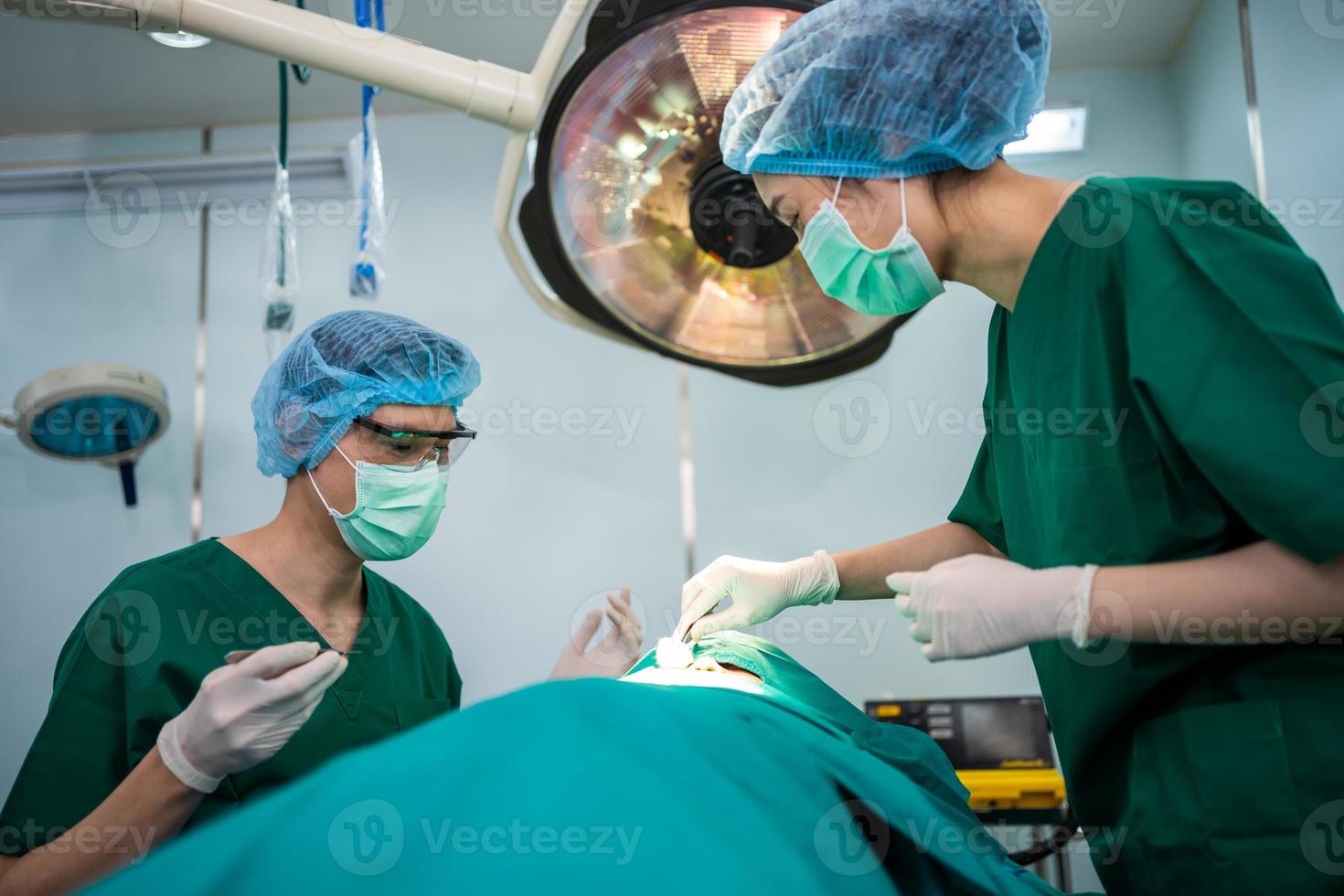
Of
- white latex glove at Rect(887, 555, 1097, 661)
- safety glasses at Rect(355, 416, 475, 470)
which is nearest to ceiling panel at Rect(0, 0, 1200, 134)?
safety glasses at Rect(355, 416, 475, 470)

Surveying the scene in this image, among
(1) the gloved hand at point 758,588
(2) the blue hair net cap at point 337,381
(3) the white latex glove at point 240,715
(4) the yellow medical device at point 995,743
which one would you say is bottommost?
(4) the yellow medical device at point 995,743

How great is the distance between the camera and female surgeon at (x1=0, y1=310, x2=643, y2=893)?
120 centimetres

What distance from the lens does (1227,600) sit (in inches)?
36.3

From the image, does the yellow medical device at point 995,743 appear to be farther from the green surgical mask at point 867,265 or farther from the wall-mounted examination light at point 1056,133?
the wall-mounted examination light at point 1056,133

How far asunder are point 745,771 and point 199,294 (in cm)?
260

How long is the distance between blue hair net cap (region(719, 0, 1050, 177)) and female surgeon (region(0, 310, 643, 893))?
74 cm

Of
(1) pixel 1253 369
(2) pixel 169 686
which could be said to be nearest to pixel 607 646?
(2) pixel 169 686

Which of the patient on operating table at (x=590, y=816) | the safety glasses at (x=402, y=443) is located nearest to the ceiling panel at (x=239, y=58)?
the safety glasses at (x=402, y=443)

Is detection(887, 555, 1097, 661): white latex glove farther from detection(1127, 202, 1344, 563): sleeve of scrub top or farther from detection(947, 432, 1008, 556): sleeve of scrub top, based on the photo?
detection(947, 432, 1008, 556): sleeve of scrub top

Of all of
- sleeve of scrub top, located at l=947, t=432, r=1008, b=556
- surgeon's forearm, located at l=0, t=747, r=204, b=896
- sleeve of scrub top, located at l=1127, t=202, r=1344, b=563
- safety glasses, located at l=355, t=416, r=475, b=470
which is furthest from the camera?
safety glasses, located at l=355, t=416, r=475, b=470

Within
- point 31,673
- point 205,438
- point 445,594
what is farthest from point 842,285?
point 31,673

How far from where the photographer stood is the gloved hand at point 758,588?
152 cm

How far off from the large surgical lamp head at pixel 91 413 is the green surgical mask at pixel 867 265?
168 centimetres

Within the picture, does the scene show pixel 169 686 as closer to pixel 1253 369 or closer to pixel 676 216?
pixel 676 216
